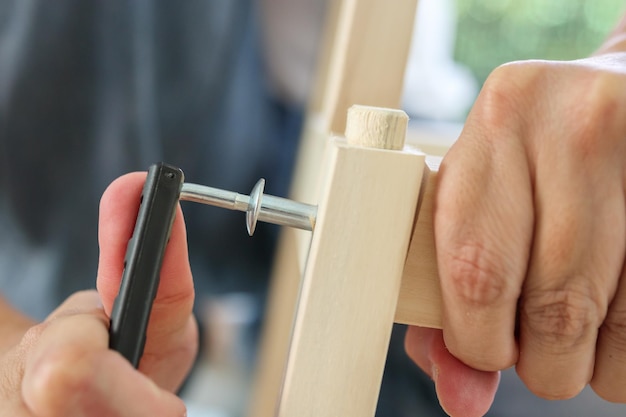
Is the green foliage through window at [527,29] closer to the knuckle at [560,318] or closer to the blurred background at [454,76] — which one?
the blurred background at [454,76]

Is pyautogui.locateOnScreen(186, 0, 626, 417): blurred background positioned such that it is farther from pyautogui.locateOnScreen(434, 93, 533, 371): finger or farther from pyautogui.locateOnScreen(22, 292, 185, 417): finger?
pyautogui.locateOnScreen(22, 292, 185, 417): finger

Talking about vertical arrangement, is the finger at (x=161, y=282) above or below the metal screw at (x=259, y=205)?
below

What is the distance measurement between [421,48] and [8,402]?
956mm

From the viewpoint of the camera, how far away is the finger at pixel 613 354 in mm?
296

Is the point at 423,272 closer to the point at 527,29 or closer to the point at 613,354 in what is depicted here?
the point at 613,354

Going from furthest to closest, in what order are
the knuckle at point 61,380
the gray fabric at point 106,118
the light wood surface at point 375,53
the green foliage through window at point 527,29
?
the green foliage through window at point 527,29 → the gray fabric at point 106,118 → the light wood surface at point 375,53 → the knuckle at point 61,380

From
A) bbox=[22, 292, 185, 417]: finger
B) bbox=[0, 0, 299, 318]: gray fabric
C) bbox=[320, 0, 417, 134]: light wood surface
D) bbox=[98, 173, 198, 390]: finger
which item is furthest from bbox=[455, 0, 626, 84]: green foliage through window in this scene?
bbox=[22, 292, 185, 417]: finger

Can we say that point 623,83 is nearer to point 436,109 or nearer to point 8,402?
point 8,402

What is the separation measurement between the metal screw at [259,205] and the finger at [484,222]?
69mm

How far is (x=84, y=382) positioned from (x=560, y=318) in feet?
0.76

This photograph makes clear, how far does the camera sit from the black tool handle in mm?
249

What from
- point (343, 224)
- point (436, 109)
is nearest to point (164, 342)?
point (343, 224)

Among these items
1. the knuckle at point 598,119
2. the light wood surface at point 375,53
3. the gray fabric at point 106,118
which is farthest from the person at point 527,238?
the gray fabric at point 106,118

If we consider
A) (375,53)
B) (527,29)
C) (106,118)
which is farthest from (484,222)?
(527,29)
